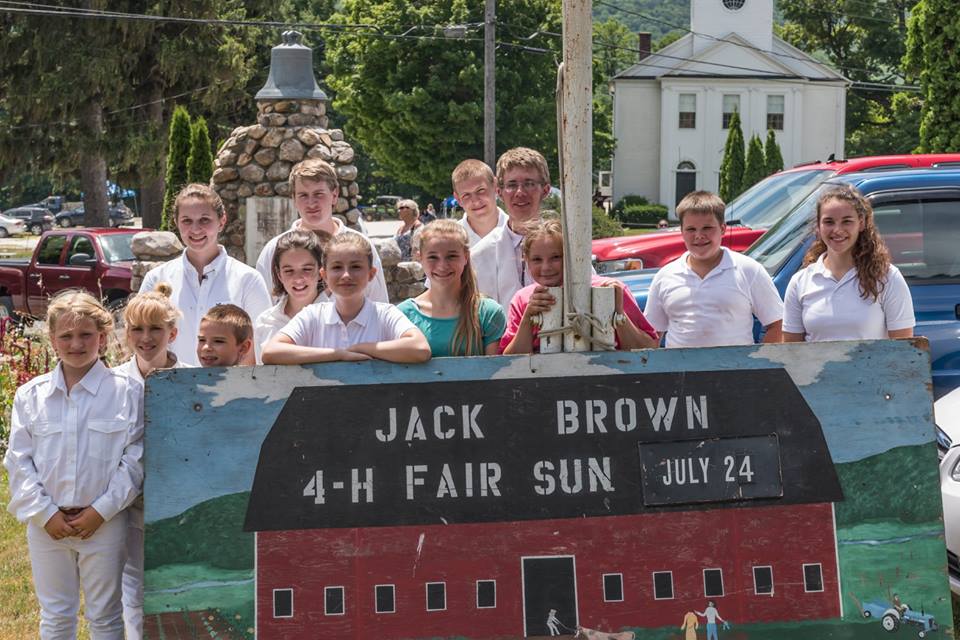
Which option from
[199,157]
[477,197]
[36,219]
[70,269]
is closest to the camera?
[477,197]

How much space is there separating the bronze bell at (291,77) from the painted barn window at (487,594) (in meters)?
11.6

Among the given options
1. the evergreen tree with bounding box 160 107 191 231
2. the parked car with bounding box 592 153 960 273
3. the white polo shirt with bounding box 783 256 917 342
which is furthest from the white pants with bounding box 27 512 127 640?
the evergreen tree with bounding box 160 107 191 231

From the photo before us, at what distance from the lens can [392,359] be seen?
3502mm

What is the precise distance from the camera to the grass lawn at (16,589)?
504 centimetres

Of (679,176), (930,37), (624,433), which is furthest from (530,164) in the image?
(679,176)

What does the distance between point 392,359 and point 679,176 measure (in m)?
54.6

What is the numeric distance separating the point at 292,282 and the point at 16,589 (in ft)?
7.54

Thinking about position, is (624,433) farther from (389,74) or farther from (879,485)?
(389,74)

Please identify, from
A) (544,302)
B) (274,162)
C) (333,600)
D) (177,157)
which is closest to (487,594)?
(333,600)

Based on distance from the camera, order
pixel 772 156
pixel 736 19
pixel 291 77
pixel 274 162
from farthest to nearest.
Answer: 1. pixel 736 19
2. pixel 772 156
3. pixel 291 77
4. pixel 274 162

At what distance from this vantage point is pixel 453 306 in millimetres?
4117

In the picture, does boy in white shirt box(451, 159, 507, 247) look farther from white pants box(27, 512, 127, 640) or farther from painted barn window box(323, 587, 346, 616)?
painted barn window box(323, 587, 346, 616)

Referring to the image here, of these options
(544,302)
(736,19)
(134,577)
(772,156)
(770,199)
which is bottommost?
(134,577)

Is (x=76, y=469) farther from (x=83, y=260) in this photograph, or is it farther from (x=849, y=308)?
(x=83, y=260)
